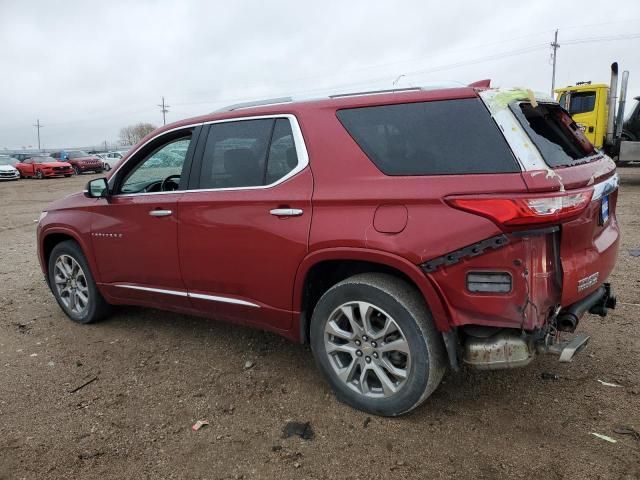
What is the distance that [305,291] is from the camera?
10.4 feet

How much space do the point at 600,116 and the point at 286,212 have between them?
544 inches

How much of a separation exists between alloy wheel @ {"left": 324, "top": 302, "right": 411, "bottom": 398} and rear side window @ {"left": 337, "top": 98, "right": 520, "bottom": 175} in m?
0.81

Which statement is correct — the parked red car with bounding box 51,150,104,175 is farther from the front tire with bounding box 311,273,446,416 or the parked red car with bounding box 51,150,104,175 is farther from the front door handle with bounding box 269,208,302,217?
the front tire with bounding box 311,273,446,416

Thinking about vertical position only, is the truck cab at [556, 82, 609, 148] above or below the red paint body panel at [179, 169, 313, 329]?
above

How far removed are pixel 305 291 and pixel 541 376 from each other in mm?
1645

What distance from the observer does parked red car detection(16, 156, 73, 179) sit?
29.6m

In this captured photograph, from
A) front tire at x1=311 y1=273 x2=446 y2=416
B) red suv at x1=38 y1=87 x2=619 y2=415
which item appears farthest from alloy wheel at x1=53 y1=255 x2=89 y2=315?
front tire at x1=311 y1=273 x2=446 y2=416

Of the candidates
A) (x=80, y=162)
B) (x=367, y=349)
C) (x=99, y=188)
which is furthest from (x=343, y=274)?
(x=80, y=162)

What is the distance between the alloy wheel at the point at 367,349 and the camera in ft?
9.32

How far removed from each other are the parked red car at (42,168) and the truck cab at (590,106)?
1043 inches

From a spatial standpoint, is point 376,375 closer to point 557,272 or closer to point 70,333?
point 557,272

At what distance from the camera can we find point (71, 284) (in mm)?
4742

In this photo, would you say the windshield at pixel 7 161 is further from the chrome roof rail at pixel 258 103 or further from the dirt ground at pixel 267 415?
the chrome roof rail at pixel 258 103

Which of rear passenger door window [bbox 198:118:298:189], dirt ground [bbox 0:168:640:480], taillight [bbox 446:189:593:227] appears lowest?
dirt ground [bbox 0:168:640:480]
